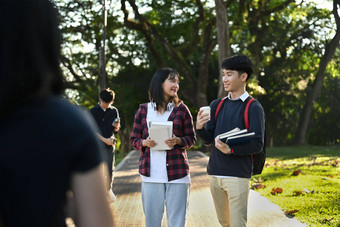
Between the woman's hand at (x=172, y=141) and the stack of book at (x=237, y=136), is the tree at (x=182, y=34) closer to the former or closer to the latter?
the woman's hand at (x=172, y=141)

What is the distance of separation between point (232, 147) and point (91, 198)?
3.27 metres

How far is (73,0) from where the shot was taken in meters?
28.3

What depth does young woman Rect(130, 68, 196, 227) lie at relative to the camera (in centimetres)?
495

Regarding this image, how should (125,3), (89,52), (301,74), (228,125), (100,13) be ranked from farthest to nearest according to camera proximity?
(301,74) < (89,52) < (100,13) < (125,3) < (228,125)

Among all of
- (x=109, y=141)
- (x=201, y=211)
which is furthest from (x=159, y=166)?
(x=201, y=211)

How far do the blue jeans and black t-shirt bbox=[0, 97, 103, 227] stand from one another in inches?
141

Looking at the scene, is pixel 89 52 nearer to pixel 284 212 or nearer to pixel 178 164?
pixel 284 212

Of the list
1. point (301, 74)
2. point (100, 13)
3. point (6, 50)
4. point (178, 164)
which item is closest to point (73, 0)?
point (100, 13)

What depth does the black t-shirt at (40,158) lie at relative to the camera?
4.45 ft

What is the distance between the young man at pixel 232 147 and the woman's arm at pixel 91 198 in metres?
3.20

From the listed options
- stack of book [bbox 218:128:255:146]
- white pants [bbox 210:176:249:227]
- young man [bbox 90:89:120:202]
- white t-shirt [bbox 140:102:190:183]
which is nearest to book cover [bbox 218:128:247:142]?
stack of book [bbox 218:128:255:146]

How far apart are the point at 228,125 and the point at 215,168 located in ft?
1.35

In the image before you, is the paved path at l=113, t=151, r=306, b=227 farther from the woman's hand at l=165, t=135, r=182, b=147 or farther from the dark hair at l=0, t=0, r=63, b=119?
the dark hair at l=0, t=0, r=63, b=119

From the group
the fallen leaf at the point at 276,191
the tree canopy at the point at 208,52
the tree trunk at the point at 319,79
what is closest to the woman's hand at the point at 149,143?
the fallen leaf at the point at 276,191
